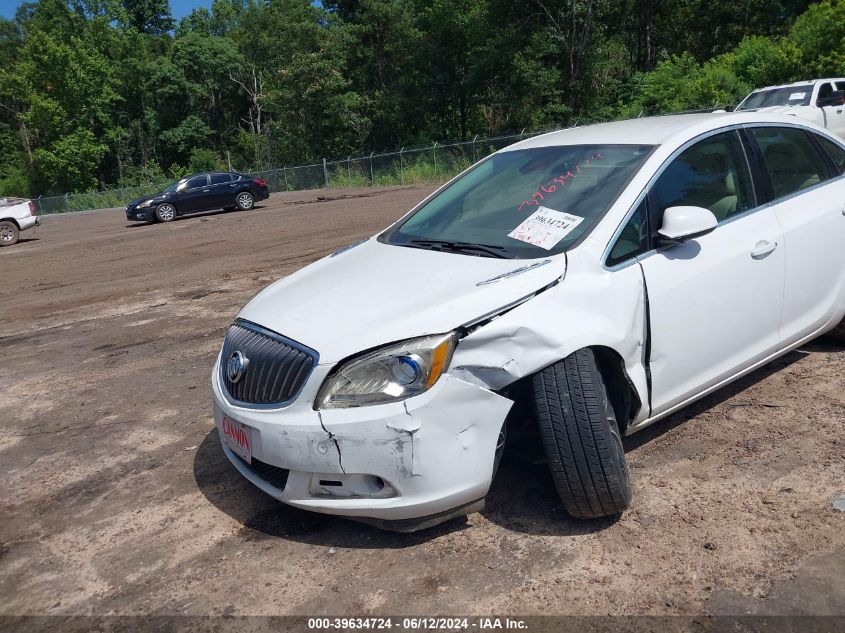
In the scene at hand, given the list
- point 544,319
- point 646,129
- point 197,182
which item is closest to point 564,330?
point 544,319

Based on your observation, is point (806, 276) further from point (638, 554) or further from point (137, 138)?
point (137, 138)

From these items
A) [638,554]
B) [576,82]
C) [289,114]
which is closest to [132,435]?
[638,554]

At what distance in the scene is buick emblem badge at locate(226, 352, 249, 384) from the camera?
3.31 metres

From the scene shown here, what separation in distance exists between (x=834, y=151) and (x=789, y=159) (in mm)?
508

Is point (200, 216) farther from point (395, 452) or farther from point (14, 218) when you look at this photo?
point (395, 452)

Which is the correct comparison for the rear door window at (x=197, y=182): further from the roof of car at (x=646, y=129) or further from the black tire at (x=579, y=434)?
the black tire at (x=579, y=434)

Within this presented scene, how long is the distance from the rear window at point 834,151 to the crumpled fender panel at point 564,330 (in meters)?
2.07

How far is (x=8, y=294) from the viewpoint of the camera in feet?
38.7

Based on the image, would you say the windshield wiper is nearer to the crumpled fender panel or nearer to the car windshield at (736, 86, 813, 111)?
the crumpled fender panel

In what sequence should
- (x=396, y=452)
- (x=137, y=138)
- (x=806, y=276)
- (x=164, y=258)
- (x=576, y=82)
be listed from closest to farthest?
(x=396, y=452), (x=806, y=276), (x=164, y=258), (x=576, y=82), (x=137, y=138)

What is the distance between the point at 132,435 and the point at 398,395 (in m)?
2.62

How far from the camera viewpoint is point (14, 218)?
832 inches

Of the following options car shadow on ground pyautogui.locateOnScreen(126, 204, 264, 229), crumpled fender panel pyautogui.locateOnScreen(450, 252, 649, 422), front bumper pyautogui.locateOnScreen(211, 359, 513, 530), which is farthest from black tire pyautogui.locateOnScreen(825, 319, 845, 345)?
car shadow on ground pyautogui.locateOnScreen(126, 204, 264, 229)

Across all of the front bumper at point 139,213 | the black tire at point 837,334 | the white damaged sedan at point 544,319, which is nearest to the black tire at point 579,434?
the white damaged sedan at point 544,319
